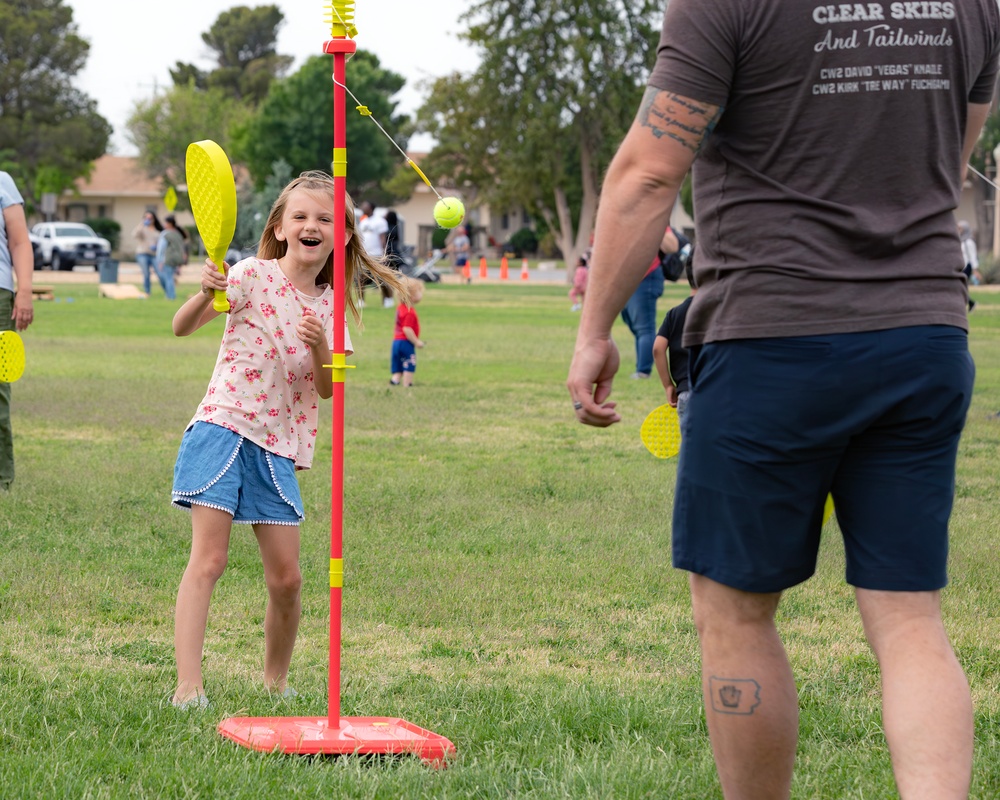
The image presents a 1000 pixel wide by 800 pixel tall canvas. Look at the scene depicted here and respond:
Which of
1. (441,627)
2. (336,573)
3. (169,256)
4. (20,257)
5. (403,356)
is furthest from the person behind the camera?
(169,256)

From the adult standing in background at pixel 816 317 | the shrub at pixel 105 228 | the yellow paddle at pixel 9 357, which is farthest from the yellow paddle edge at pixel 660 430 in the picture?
the shrub at pixel 105 228

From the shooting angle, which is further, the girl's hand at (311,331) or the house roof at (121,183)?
the house roof at (121,183)

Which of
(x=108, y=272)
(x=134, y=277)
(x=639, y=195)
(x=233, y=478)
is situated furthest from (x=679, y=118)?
(x=134, y=277)

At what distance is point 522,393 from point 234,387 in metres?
9.13

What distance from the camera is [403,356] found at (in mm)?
13477

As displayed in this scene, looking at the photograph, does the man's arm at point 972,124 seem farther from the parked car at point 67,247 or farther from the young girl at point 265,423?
the parked car at point 67,247

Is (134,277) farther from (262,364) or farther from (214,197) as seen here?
(214,197)

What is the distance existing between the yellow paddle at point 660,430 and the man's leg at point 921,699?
3750 mm

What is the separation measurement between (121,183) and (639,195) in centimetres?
8922

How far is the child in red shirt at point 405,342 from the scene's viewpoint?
1312 centimetres

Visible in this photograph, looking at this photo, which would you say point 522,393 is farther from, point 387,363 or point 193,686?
point 193,686

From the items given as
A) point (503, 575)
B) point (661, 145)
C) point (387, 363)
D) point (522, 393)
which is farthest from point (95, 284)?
point (661, 145)

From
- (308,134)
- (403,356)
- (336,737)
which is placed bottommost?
(336,737)

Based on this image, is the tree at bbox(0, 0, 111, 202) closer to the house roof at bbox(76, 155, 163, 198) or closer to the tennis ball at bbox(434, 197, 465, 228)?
the house roof at bbox(76, 155, 163, 198)
